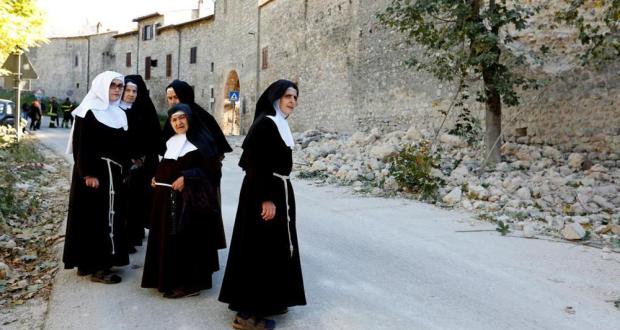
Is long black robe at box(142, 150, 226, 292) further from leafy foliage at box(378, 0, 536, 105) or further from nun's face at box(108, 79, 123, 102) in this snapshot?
leafy foliage at box(378, 0, 536, 105)

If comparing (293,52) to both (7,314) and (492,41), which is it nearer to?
(492,41)

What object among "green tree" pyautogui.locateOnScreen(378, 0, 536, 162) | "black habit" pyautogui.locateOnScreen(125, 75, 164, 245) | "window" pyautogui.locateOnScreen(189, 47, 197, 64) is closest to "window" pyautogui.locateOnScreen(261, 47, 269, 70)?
"window" pyautogui.locateOnScreen(189, 47, 197, 64)

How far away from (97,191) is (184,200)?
3.12 feet

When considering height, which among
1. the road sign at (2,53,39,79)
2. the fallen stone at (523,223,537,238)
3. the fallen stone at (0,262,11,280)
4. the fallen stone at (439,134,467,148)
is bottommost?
the fallen stone at (0,262,11,280)

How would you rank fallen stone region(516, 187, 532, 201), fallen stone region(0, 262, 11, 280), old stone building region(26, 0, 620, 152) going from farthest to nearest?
old stone building region(26, 0, 620, 152) < fallen stone region(516, 187, 532, 201) < fallen stone region(0, 262, 11, 280)

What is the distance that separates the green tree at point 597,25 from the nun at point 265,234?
5.24m

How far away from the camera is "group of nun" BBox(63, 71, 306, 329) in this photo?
342cm

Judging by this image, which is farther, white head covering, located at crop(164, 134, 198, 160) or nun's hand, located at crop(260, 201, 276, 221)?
white head covering, located at crop(164, 134, 198, 160)

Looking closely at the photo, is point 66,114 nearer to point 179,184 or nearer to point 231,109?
point 231,109

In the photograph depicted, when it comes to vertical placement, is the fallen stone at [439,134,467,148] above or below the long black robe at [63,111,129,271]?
above

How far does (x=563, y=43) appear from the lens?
33.1 feet

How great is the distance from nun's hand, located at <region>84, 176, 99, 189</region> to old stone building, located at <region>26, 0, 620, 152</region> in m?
7.74

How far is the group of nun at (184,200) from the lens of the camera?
3.42 m

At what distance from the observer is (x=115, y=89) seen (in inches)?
178
